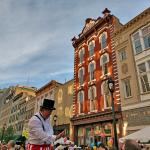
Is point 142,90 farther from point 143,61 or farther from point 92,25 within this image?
point 92,25

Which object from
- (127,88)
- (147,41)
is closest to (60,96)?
(127,88)

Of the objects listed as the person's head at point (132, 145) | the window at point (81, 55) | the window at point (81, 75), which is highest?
the window at point (81, 55)

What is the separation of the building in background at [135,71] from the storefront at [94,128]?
61.6 inches

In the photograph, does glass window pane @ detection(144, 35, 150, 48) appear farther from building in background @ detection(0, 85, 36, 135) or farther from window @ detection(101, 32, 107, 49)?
building in background @ detection(0, 85, 36, 135)

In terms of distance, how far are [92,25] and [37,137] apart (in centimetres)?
2494

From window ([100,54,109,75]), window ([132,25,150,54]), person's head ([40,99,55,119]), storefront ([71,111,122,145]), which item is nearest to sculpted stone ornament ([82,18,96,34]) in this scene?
window ([100,54,109,75])

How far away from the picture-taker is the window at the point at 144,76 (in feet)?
56.5

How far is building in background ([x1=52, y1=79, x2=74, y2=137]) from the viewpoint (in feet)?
90.9

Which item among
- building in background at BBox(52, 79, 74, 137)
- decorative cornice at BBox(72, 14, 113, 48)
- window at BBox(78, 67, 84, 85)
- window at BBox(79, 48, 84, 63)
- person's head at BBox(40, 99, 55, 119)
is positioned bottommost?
person's head at BBox(40, 99, 55, 119)

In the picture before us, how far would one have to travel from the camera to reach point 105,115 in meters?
20.2

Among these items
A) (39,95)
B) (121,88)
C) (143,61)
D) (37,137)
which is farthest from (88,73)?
(37,137)

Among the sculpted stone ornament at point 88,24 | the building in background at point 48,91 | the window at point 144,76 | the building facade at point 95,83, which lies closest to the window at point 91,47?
the building facade at point 95,83

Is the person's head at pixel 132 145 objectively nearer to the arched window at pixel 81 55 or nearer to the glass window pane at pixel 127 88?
the glass window pane at pixel 127 88

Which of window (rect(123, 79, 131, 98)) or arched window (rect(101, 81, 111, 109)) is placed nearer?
window (rect(123, 79, 131, 98))
